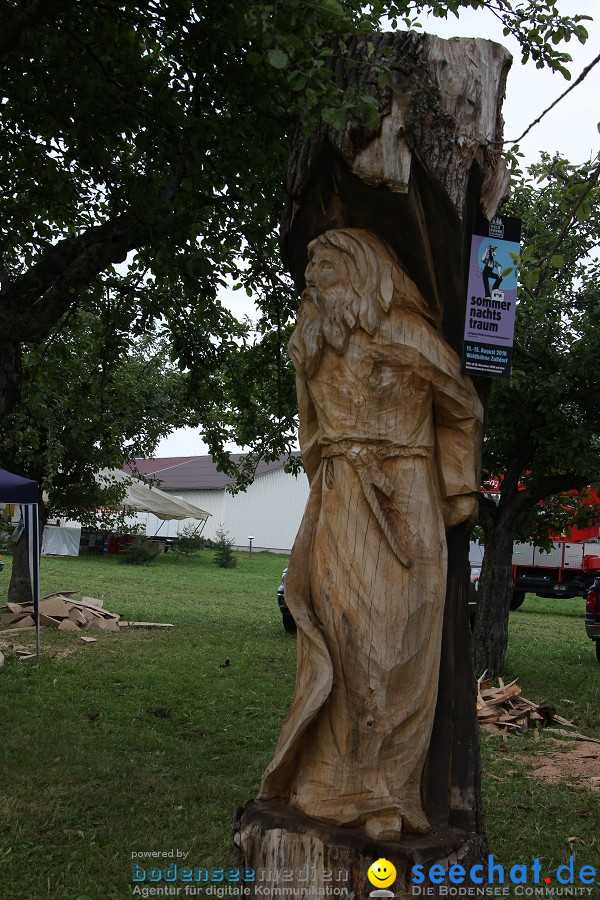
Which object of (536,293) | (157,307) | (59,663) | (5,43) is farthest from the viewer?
(59,663)

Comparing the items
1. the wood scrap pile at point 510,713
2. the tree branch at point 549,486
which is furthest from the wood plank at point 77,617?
the tree branch at point 549,486

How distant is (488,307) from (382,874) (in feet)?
7.24

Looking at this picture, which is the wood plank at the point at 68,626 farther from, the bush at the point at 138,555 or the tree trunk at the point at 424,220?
the bush at the point at 138,555

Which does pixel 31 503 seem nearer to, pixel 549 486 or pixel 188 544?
pixel 549 486

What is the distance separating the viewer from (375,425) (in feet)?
10.9

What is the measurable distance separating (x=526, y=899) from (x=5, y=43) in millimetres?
5314

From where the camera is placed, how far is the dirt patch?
6.00m

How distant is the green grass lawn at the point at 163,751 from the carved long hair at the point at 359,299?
2765 millimetres

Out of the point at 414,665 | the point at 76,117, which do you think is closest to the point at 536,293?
the point at 76,117

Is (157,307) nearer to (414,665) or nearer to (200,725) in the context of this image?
(200,725)

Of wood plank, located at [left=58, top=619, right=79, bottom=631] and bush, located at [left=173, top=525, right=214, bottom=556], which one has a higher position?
bush, located at [left=173, top=525, right=214, bottom=556]

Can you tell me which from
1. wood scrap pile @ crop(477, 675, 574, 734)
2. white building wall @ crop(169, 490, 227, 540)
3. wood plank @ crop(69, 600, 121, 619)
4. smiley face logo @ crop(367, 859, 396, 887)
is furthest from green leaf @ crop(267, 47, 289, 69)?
white building wall @ crop(169, 490, 227, 540)

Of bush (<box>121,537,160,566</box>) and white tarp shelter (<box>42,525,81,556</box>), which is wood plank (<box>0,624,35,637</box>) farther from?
white tarp shelter (<box>42,525,81,556</box>)

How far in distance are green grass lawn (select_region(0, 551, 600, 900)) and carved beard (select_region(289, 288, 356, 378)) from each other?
8.79ft
